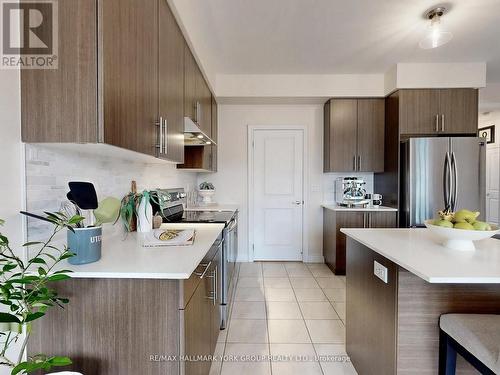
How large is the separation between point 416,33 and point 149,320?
328 cm

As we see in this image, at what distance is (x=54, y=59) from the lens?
3.34 ft

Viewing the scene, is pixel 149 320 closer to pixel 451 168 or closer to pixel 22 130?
pixel 22 130

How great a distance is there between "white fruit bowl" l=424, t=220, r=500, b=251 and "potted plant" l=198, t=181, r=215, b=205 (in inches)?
112

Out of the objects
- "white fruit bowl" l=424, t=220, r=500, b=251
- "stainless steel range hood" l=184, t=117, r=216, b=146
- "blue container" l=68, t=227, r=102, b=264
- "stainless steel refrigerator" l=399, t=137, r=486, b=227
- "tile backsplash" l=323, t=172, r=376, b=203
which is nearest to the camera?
"blue container" l=68, t=227, r=102, b=264

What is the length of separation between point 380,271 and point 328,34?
233 cm

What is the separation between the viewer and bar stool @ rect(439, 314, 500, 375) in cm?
100

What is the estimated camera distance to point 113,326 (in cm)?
105

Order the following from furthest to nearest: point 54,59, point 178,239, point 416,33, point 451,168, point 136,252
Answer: point 451,168 → point 416,33 → point 178,239 → point 136,252 → point 54,59

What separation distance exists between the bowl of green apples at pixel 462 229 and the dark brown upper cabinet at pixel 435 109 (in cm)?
231

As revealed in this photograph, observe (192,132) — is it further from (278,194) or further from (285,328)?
(278,194)

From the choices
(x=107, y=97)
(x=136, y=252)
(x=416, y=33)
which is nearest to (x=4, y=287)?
(x=136, y=252)

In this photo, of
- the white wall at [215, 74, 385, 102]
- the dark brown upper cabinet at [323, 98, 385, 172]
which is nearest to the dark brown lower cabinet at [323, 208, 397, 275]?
the dark brown upper cabinet at [323, 98, 385, 172]

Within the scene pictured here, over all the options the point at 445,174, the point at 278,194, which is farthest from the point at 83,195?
the point at 445,174

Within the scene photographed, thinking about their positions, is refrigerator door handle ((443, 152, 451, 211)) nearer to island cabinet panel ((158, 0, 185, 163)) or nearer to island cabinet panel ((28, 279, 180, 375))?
island cabinet panel ((158, 0, 185, 163))
